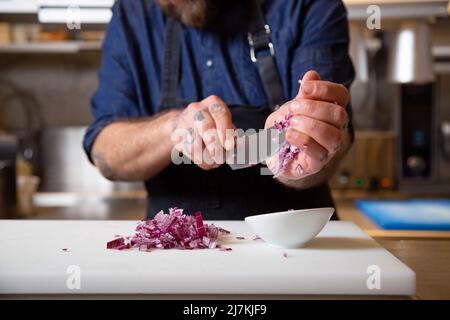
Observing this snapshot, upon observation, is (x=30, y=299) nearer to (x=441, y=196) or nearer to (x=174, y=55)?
(x=174, y=55)

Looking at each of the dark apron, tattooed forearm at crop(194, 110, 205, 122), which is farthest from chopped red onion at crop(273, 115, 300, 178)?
the dark apron

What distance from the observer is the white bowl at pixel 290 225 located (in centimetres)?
86

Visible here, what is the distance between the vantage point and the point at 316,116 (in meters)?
0.91

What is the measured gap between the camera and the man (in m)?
1.30

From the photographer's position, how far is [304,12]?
1363 mm

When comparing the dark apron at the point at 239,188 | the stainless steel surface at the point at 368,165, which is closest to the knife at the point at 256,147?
the dark apron at the point at 239,188

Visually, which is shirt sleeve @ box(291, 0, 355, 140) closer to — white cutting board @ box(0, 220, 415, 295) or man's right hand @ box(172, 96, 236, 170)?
man's right hand @ box(172, 96, 236, 170)

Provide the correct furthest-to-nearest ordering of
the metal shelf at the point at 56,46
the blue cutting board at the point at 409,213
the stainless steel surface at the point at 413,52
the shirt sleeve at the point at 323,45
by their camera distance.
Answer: the metal shelf at the point at 56,46 < the stainless steel surface at the point at 413,52 < the blue cutting board at the point at 409,213 < the shirt sleeve at the point at 323,45

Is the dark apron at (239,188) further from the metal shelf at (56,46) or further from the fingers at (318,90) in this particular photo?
the metal shelf at (56,46)

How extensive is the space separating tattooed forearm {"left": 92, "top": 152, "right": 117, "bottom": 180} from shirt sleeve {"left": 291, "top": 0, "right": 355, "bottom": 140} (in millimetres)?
449

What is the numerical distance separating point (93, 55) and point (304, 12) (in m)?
2.02

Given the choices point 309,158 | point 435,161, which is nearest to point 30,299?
point 309,158

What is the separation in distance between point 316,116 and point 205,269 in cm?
30

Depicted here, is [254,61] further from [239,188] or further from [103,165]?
[103,165]
